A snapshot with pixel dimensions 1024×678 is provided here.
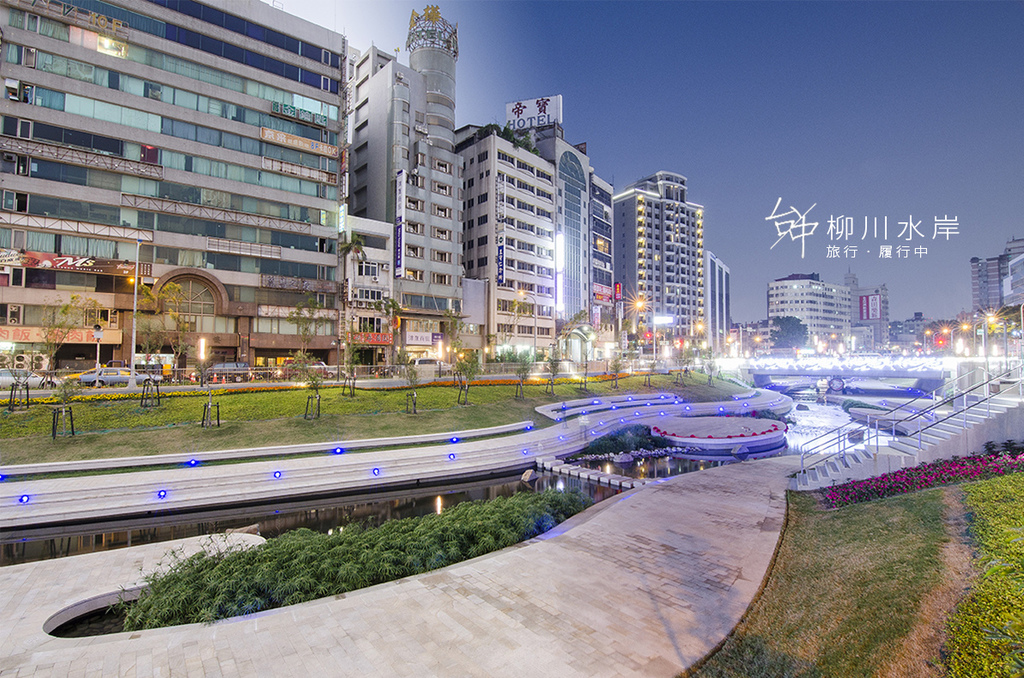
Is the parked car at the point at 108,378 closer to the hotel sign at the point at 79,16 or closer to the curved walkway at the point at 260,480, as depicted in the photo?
the curved walkway at the point at 260,480

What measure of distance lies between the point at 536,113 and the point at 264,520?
9364cm

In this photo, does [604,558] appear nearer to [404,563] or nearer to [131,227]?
[404,563]

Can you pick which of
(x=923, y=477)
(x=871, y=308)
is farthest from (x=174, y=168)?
(x=871, y=308)

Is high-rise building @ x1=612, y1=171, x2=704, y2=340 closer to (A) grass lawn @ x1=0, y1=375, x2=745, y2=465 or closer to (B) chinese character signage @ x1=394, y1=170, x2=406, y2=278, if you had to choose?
(B) chinese character signage @ x1=394, y1=170, x2=406, y2=278

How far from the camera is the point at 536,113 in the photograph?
94.7 meters

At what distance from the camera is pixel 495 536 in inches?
502

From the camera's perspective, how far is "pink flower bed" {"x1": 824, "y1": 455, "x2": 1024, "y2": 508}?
42.4 feet

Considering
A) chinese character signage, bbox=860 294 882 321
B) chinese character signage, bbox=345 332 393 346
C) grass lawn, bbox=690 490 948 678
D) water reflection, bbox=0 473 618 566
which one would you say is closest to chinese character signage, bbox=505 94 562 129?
chinese character signage, bbox=345 332 393 346

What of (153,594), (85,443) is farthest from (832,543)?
(85,443)

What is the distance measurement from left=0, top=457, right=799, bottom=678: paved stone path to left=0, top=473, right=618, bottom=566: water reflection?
9.20 ft

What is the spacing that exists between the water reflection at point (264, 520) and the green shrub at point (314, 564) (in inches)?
149

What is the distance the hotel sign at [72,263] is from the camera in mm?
40250

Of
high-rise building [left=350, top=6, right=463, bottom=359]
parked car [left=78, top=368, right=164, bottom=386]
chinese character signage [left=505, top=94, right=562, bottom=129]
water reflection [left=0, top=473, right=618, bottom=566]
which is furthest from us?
chinese character signage [left=505, top=94, right=562, bottom=129]

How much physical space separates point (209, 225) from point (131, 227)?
6300 millimetres
